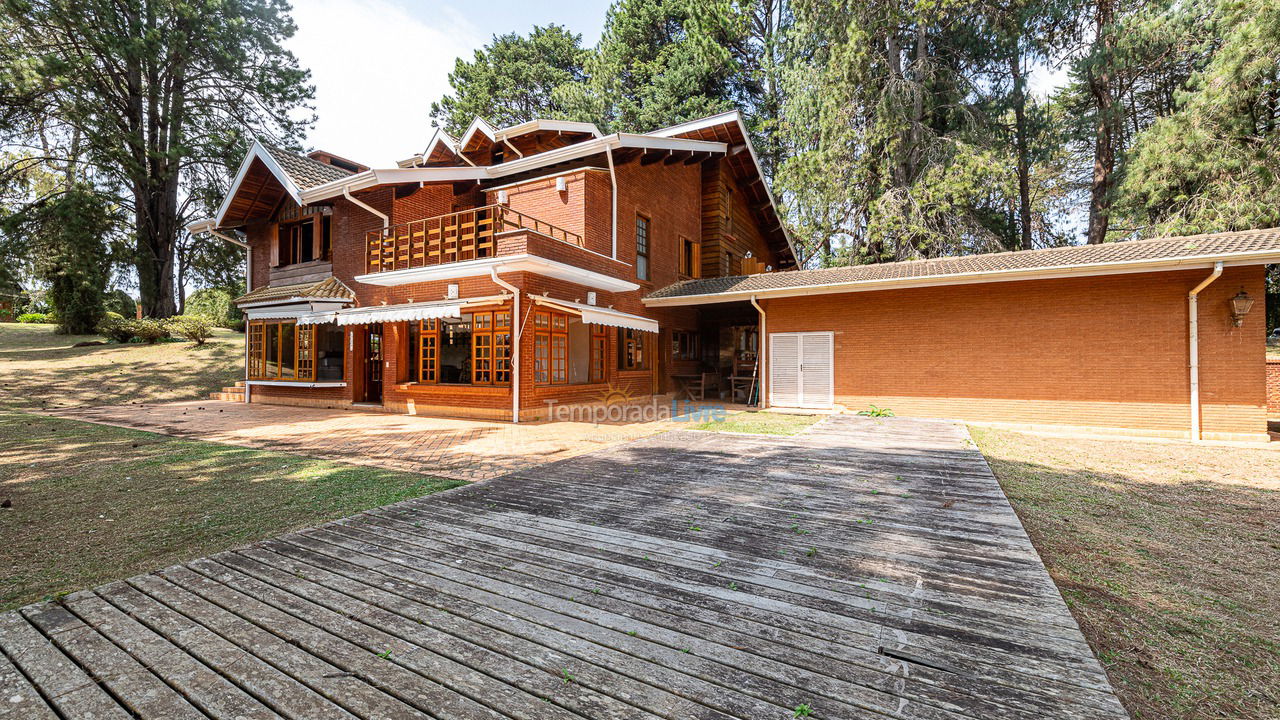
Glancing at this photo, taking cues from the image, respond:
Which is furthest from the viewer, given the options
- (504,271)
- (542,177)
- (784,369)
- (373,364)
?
(373,364)

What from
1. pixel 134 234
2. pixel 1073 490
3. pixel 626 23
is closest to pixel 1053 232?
pixel 626 23

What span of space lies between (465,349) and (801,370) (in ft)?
→ 29.0

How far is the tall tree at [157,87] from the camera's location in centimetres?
1622

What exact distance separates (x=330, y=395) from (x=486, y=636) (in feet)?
45.2

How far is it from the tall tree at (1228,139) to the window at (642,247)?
1583 cm

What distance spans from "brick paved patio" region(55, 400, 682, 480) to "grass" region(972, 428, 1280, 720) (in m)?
5.00

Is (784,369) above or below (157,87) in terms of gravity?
below

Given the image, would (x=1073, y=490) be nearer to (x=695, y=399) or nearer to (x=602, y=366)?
(x=602, y=366)

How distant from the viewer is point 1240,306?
8727 mm

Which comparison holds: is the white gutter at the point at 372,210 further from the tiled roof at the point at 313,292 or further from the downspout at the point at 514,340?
the downspout at the point at 514,340

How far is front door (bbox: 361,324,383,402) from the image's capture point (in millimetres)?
14016

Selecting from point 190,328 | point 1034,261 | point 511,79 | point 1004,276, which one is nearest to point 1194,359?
point 1034,261

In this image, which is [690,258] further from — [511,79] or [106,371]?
[511,79]

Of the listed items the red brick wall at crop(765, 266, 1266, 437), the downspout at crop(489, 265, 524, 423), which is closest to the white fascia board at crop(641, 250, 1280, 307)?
the red brick wall at crop(765, 266, 1266, 437)
